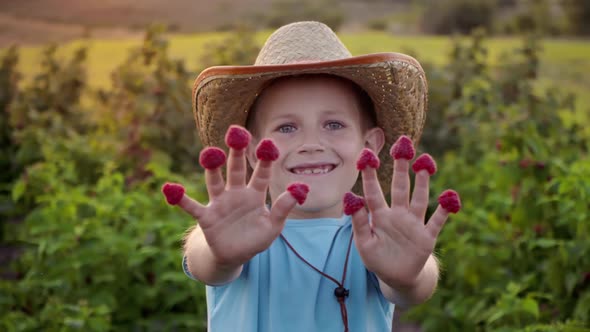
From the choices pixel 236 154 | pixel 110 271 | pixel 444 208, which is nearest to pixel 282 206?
pixel 236 154

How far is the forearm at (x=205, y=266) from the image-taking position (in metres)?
→ 1.94

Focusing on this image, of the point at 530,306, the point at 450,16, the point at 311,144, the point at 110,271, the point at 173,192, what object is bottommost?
the point at 530,306

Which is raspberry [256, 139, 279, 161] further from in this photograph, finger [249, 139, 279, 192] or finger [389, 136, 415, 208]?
finger [389, 136, 415, 208]

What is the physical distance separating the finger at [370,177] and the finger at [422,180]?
8cm

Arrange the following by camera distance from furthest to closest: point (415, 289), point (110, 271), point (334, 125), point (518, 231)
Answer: point (518, 231)
point (110, 271)
point (334, 125)
point (415, 289)

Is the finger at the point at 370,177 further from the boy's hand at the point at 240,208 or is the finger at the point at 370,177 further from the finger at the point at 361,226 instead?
the boy's hand at the point at 240,208

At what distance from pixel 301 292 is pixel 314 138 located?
45 centimetres

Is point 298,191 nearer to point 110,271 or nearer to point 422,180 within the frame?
point 422,180

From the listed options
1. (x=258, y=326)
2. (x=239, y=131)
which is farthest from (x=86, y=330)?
Result: (x=239, y=131)

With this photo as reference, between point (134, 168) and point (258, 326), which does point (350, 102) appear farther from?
point (134, 168)

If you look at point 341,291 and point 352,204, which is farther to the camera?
point 341,291

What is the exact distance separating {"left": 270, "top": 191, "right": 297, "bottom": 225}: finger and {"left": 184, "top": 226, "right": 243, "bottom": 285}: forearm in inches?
8.2

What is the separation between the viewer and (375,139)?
2.48 meters

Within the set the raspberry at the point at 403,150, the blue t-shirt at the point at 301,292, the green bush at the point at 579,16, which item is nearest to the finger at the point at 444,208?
the raspberry at the point at 403,150
